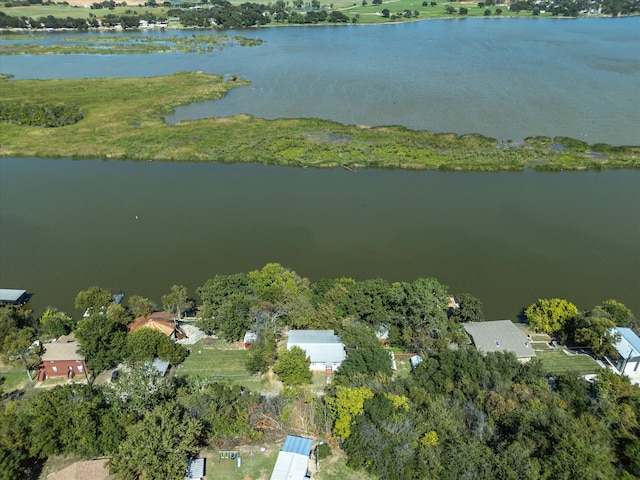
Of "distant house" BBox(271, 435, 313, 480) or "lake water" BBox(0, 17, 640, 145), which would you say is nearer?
"distant house" BBox(271, 435, 313, 480)

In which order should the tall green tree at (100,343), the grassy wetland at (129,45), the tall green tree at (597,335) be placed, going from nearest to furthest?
the tall green tree at (100,343) < the tall green tree at (597,335) < the grassy wetland at (129,45)

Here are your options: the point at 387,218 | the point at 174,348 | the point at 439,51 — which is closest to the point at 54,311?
the point at 174,348

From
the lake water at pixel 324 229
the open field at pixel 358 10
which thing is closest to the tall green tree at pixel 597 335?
the lake water at pixel 324 229

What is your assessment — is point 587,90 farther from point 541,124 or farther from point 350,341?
point 350,341

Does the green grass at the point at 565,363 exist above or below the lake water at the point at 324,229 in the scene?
below

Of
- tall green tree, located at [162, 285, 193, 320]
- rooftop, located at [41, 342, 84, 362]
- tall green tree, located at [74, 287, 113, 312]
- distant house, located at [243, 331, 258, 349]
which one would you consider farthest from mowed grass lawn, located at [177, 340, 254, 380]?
tall green tree, located at [74, 287, 113, 312]

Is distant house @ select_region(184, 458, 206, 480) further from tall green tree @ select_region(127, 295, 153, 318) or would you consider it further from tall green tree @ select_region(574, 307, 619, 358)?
tall green tree @ select_region(574, 307, 619, 358)

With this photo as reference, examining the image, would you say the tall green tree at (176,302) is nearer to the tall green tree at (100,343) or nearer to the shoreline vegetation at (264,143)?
the tall green tree at (100,343)
